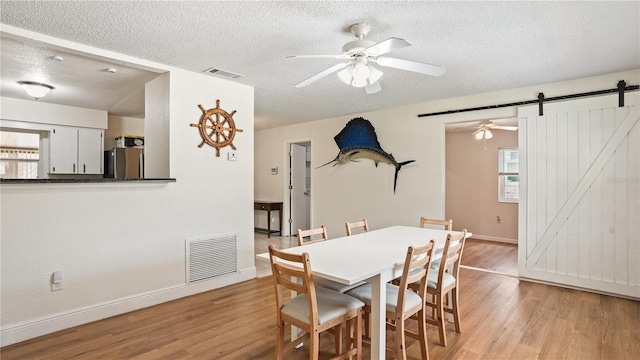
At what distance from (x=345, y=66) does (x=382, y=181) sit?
310 centimetres

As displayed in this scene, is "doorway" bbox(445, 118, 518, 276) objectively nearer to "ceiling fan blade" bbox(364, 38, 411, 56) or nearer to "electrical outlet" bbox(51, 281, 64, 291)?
"ceiling fan blade" bbox(364, 38, 411, 56)

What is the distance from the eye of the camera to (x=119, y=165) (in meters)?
5.12

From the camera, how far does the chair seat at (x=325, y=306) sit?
186cm

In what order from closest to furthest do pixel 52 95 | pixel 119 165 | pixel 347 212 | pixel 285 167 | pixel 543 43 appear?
pixel 543 43 < pixel 52 95 < pixel 119 165 < pixel 347 212 < pixel 285 167

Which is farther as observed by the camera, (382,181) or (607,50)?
(382,181)

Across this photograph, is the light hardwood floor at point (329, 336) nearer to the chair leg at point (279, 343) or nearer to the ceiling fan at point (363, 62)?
the chair leg at point (279, 343)

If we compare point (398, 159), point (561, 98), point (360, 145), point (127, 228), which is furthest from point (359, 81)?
point (360, 145)

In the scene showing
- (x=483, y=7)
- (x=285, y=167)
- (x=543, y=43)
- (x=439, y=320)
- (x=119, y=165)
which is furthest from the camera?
(x=285, y=167)

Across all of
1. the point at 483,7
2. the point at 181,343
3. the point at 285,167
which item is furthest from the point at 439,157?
the point at 181,343

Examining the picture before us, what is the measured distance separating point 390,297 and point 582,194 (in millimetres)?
2838

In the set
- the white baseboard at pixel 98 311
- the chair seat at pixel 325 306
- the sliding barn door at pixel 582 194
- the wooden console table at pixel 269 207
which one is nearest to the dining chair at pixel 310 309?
the chair seat at pixel 325 306

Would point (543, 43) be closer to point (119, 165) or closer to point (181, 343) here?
point (181, 343)

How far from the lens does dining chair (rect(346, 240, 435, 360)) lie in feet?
6.33

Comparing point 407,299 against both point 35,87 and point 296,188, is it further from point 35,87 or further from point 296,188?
point 296,188
